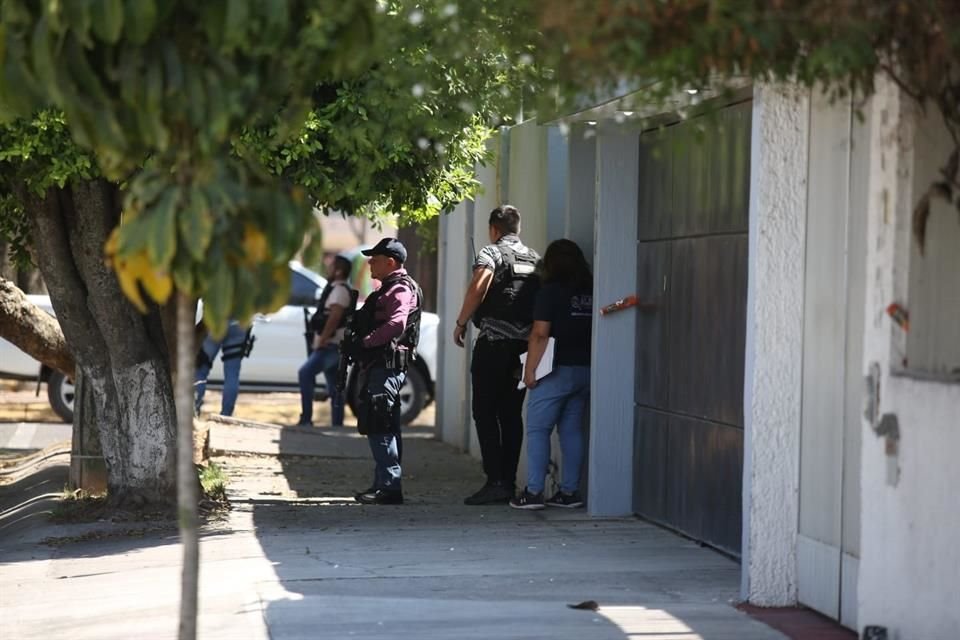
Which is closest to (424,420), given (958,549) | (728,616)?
(728,616)

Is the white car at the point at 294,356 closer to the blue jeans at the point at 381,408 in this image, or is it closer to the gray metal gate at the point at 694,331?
the blue jeans at the point at 381,408

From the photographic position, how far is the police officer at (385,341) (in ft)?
34.0

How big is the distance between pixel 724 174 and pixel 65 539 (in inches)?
174

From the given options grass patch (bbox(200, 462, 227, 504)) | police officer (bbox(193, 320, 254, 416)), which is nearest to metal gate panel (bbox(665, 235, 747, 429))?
grass patch (bbox(200, 462, 227, 504))

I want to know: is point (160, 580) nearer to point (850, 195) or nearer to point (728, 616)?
point (728, 616)

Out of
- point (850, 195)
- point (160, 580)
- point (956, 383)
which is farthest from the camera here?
point (160, 580)

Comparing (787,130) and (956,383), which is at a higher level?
(787,130)

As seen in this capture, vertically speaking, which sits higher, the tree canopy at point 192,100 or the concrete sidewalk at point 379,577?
the tree canopy at point 192,100

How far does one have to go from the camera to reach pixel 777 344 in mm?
6922

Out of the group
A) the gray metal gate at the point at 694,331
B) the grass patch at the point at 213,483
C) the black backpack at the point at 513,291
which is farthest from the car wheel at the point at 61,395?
the gray metal gate at the point at 694,331

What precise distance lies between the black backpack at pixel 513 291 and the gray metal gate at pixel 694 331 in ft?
2.98

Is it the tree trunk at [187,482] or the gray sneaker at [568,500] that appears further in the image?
the gray sneaker at [568,500]

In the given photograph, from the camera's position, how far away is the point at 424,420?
2041 cm

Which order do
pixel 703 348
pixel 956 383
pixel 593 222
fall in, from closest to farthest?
pixel 956 383, pixel 703 348, pixel 593 222
